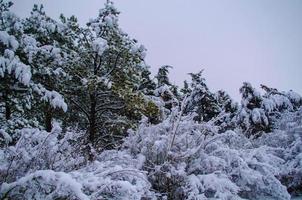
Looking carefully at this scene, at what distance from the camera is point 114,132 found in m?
11.2

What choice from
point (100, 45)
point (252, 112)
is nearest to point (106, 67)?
point (100, 45)

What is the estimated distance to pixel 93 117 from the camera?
983cm

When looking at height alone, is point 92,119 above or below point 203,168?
above

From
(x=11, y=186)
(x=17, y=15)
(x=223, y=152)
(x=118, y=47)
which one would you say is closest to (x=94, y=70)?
(x=118, y=47)

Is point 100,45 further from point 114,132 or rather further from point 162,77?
point 162,77

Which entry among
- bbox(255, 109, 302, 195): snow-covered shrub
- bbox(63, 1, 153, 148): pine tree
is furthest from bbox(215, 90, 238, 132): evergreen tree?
bbox(63, 1, 153, 148): pine tree

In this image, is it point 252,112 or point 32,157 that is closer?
point 32,157

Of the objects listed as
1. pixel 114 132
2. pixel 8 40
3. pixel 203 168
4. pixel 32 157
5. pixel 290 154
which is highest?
pixel 8 40

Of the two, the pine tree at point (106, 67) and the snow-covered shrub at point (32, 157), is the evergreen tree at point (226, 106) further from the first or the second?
the snow-covered shrub at point (32, 157)

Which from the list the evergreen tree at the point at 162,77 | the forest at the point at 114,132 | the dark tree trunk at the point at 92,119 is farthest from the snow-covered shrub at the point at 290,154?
the evergreen tree at the point at 162,77

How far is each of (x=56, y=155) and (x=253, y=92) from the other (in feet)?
35.9

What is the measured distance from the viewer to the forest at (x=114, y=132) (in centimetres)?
390

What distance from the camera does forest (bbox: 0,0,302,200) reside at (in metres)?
3.90

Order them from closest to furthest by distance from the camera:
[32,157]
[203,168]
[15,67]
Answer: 1. [32,157]
2. [203,168]
3. [15,67]
